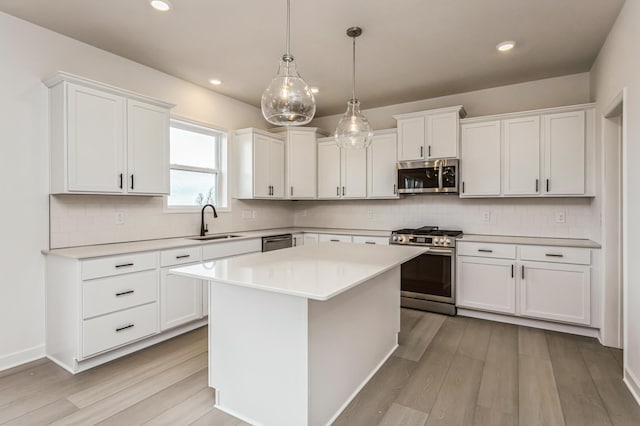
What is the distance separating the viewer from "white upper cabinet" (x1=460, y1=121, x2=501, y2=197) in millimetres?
3781

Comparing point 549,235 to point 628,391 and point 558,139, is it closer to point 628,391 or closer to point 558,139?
point 558,139

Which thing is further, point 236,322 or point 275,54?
point 275,54

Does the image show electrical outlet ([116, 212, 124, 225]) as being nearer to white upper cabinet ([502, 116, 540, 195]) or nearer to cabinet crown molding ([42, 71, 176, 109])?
cabinet crown molding ([42, 71, 176, 109])

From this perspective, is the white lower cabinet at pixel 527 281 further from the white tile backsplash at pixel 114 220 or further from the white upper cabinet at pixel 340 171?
the white tile backsplash at pixel 114 220

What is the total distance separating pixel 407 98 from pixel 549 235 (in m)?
2.45

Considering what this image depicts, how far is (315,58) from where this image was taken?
10.9ft

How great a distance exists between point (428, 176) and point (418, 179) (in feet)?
0.43

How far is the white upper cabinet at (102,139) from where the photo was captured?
8.65 ft

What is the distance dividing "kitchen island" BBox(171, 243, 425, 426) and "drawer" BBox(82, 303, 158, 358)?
3.68 feet

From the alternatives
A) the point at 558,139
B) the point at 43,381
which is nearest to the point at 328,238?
the point at 558,139

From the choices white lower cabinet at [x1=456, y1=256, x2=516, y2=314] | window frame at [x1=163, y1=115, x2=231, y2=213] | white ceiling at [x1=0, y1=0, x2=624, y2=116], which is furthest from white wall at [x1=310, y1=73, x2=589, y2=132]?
window frame at [x1=163, y1=115, x2=231, y2=213]

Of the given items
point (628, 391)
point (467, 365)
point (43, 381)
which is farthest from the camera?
point (467, 365)

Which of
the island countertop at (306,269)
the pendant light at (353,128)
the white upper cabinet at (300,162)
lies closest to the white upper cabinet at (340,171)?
the white upper cabinet at (300,162)

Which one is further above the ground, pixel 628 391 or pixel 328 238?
pixel 328 238
